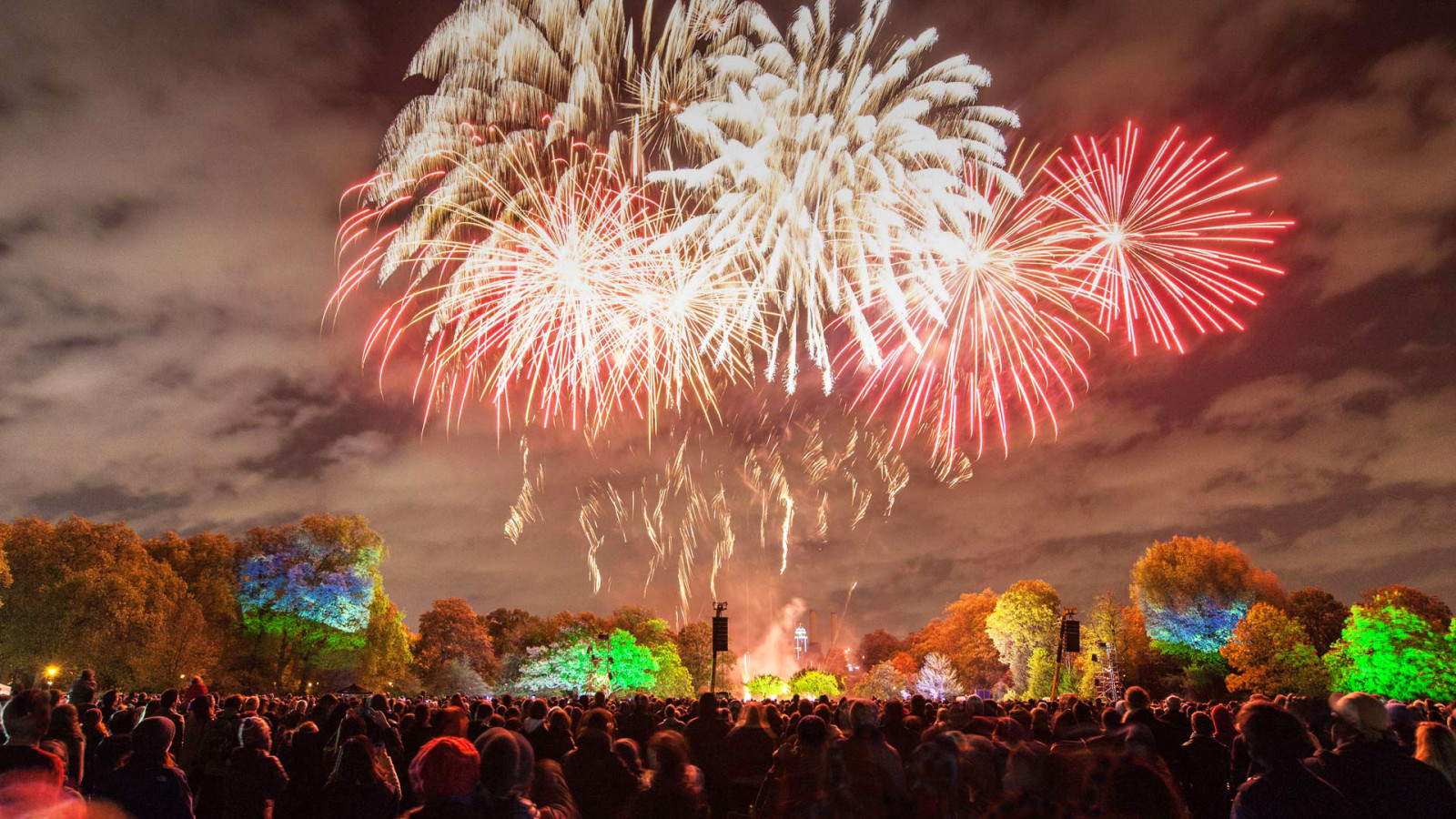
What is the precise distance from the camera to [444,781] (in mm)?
3996

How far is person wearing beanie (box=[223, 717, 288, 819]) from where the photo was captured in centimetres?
629

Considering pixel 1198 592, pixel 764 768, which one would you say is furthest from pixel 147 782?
pixel 1198 592

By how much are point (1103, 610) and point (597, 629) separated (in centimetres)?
4993

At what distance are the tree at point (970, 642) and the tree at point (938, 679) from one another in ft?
7.02

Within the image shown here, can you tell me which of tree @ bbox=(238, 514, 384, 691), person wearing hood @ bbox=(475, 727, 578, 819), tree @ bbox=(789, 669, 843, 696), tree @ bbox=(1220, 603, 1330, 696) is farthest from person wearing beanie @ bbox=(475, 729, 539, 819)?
tree @ bbox=(789, 669, 843, 696)

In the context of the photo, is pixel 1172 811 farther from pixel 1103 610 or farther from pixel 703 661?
pixel 703 661

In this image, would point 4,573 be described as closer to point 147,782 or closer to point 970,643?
point 147,782

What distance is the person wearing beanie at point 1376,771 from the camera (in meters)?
4.89

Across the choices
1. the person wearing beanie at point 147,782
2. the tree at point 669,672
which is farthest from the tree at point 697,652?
the person wearing beanie at point 147,782

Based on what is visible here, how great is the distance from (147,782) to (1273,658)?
198 feet

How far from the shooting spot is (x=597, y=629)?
295 ft

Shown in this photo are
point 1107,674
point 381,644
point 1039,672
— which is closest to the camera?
point 381,644

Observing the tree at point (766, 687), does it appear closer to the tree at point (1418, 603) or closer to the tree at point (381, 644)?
the tree at point (381, 644)

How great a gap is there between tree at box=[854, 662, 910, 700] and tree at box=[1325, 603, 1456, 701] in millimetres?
35652
